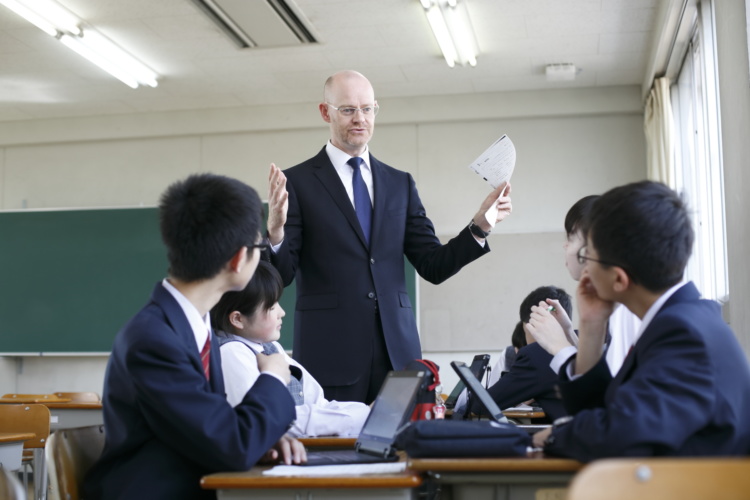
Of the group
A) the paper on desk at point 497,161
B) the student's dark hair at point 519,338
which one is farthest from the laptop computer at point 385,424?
the student's dark hair at point 519,338

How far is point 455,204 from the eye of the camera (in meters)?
7.29

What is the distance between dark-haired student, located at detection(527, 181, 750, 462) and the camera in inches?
52.8

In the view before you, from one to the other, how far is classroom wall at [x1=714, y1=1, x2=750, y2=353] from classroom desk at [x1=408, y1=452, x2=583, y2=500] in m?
2.07

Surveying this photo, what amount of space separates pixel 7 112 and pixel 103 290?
1.96 m

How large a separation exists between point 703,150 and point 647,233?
422 centimetres

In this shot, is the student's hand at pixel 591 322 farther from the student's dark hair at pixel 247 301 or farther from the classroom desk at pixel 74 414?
the classroom desk at pixel 74 414

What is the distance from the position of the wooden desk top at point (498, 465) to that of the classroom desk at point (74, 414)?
4.34 metres

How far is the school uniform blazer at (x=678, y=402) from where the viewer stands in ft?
4.38

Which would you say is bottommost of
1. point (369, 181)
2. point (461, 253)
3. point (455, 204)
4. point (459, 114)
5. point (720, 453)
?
point (720, 453)

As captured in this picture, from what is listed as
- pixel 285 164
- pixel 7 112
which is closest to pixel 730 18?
pixel 285 164

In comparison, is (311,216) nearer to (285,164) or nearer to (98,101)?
(285,164)

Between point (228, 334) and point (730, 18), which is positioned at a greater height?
point (730, 18)

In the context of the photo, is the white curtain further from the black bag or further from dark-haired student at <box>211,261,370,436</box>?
the black bag

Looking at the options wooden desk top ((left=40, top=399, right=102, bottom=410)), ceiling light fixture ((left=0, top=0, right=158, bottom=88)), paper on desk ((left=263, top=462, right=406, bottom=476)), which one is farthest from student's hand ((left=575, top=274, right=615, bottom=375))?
ceiling light fixture ((left=0, top=0, right=158, bottom=88))
